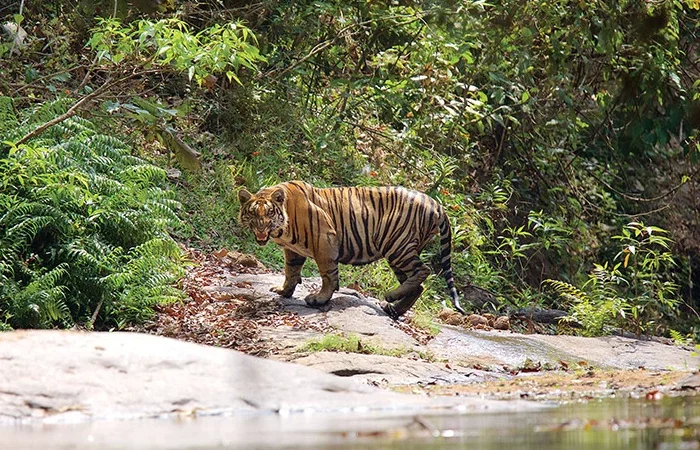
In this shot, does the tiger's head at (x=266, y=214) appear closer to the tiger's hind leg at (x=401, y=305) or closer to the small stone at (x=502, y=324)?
the tiger's hind leg at (x=401, y=305)

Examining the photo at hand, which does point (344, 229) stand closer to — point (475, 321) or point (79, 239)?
point (475, 321)

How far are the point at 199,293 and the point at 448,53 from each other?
510 cm

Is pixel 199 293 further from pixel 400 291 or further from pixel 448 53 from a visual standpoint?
pixel 448 53

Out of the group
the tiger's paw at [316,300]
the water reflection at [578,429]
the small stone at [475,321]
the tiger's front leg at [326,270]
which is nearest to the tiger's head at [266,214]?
the tiger's front leg at [326,270]

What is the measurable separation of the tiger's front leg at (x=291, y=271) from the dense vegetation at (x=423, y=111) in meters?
1.08

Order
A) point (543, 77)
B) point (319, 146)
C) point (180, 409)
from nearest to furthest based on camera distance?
point (180, 409), point (319, 146), point (543, 77)

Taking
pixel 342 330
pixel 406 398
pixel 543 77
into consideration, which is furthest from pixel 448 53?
pixel 406 398

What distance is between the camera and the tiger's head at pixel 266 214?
1062cm

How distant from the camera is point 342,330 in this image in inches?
401

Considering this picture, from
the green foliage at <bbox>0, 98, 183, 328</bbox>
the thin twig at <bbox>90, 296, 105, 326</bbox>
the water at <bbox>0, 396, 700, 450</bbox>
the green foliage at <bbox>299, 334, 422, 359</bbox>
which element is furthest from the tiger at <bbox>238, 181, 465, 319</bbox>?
the water at <bbox>0, 396, 700, 450</bbox>

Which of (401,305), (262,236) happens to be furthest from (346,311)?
(262,236)

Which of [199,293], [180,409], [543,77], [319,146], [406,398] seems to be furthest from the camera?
[543,77]

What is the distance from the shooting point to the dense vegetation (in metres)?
13.0

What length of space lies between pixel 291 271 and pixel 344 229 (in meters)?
0.66
